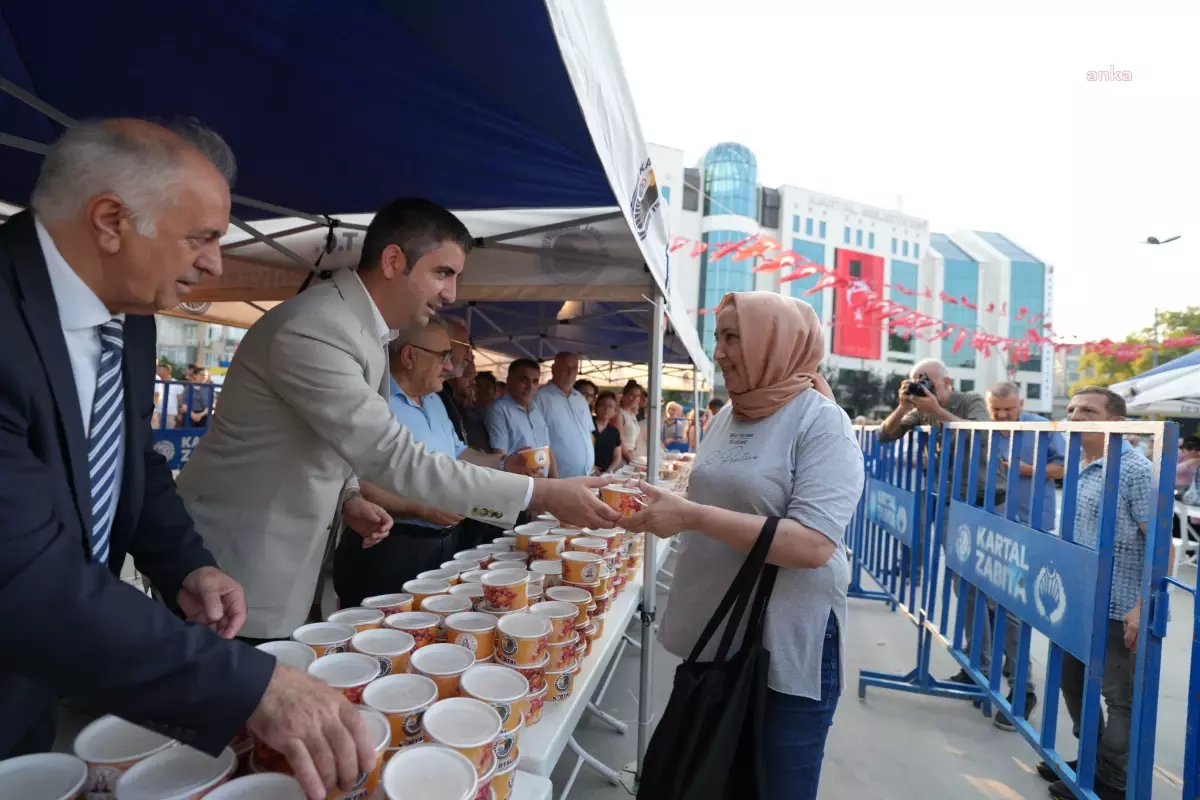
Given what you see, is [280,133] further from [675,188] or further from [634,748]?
[675,188]

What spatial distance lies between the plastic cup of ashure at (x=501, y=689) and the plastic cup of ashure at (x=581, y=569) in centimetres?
62

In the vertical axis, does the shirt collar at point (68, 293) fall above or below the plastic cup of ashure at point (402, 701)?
above

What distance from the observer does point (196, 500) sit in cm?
165

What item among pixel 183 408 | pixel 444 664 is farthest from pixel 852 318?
pixel 444 664

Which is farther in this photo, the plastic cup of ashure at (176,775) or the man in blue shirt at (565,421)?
the man in blue shirt at (565,421)

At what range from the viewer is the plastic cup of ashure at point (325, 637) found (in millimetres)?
1210

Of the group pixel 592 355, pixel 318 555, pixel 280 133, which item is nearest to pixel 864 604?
pixel 592 355

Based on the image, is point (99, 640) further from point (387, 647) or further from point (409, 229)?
point (409, 229)

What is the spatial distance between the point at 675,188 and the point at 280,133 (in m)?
32.2

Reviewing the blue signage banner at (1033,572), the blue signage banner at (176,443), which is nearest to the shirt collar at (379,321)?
the blue signage banner at (1033,572)

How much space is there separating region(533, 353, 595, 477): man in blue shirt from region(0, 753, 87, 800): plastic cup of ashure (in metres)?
3.98

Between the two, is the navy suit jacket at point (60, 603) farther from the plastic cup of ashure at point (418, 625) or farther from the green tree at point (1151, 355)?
the green tree at point (1151, 355)

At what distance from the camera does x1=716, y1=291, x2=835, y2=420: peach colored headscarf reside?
1.80m

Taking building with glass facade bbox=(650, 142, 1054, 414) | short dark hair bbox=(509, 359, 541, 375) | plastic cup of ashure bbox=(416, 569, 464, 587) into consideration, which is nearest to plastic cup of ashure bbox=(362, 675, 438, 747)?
plastic cup of ashure bbox=(416, 569, 464, 587)
